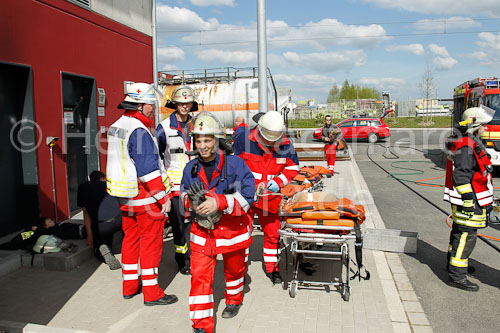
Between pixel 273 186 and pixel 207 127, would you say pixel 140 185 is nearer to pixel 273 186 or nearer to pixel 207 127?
pixel 207 127

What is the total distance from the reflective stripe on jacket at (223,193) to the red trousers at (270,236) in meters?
1.14

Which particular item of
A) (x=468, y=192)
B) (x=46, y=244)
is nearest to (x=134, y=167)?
(x=46, y=244)

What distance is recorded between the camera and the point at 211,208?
10.8ft

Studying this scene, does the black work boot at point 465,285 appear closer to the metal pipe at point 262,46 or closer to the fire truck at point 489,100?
the metal pipe at point 262,46

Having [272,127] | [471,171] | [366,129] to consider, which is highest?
[272,127]

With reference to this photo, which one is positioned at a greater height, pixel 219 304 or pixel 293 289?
pixel 293 289

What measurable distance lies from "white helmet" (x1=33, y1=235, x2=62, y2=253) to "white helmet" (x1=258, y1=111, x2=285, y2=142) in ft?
10.6

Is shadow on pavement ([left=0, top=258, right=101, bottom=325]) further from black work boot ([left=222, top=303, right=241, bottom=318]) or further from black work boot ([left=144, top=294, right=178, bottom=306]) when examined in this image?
black work boot ([left=222, top=303, right=241, bottom=318])

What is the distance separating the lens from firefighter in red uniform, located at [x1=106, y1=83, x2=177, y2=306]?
4.12m

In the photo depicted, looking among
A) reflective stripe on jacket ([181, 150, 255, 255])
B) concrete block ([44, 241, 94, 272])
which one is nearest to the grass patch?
concrete block ([44, 241, 94, 272])

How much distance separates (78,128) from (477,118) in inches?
267

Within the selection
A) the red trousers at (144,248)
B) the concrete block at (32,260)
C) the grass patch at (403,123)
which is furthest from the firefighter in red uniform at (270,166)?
the grass patch at (403,123)

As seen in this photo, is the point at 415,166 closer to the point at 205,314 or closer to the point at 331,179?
the point at 331,179

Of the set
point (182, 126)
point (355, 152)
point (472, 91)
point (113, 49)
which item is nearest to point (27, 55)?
point (113, 49)
